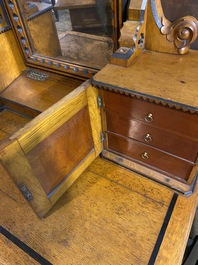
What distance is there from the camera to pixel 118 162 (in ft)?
3.50

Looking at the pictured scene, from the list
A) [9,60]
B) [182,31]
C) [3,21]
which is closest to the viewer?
[182,31]

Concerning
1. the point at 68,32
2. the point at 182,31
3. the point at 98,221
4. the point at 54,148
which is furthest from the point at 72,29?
the point at 98,221

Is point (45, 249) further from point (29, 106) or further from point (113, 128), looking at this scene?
point (29, 106)

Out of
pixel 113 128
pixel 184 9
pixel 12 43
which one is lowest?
pixel 113 128

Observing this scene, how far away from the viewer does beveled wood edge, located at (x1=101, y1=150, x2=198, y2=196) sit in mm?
914

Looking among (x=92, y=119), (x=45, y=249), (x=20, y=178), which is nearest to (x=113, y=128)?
(x=92, y=119)

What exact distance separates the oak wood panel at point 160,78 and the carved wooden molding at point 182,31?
45 mm

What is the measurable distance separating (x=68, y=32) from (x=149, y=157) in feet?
2.36

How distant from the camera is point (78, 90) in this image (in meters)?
0.78

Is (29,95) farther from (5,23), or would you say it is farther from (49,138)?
(49,138)

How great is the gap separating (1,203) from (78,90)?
638 mm

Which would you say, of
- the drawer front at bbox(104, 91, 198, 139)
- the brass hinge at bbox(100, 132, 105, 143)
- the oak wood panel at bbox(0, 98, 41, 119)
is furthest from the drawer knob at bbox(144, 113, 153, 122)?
the oak wood panel at bbox(0, 98, 41, 119)

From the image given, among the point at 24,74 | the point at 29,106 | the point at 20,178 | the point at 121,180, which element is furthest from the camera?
the point at 24,74

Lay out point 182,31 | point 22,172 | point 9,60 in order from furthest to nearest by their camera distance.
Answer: point 9,60, point 182,31, point 22,172
